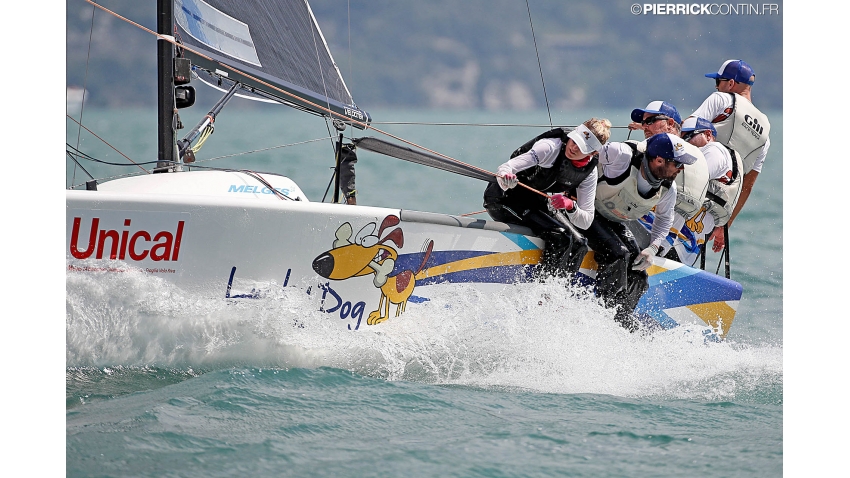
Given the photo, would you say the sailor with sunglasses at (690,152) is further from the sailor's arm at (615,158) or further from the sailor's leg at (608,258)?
the sailor's leg at (608,258)

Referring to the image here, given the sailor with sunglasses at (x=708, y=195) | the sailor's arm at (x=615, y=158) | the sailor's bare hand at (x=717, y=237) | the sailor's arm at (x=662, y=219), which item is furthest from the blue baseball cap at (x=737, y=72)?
the sailor's arm at (x=615, y=158)

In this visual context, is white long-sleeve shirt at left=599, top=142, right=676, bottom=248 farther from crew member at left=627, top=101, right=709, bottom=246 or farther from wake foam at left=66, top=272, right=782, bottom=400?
wake foam at left=66, top=272, right=782, bottom=400

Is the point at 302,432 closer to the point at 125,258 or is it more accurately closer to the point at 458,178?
the point at 125,258

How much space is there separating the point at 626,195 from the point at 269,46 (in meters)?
2.30

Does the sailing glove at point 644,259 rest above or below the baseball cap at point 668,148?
below

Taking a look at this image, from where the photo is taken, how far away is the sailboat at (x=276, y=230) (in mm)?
3635

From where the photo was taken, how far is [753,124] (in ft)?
18.9

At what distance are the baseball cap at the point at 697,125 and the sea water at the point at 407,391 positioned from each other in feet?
4.07

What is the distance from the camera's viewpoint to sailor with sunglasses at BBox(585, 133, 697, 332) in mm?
4574

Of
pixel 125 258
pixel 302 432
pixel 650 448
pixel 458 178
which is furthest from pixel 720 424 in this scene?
pixel 458 178

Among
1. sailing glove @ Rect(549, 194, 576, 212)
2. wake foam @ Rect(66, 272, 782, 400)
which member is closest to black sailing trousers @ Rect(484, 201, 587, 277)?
wake foam @ Rect(66, 272, 782, 400)

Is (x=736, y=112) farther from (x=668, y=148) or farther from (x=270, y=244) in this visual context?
(x=270, y=244)

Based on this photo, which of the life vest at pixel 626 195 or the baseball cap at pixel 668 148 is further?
the life vest at pixel 626 195
